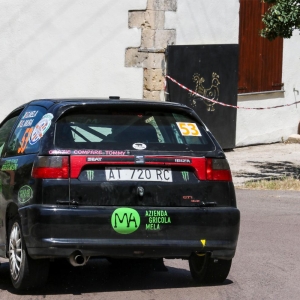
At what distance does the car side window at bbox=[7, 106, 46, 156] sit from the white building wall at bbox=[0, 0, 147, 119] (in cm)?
957

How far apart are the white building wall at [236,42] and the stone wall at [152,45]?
0.21m

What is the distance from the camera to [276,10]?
14672mm

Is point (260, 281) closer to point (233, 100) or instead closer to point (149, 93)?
point (149, 93)

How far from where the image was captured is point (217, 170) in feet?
22.6

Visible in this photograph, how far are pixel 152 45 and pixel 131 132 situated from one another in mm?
11211

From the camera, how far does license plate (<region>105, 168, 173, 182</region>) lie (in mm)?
6617

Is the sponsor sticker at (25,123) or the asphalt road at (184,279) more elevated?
the sponsor sticker at (25,123)

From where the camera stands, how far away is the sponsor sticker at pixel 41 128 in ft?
22.3

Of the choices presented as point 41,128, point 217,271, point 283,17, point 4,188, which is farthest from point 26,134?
point 283,17

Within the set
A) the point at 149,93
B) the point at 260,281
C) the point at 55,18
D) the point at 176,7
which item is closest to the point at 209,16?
the point at 176,7

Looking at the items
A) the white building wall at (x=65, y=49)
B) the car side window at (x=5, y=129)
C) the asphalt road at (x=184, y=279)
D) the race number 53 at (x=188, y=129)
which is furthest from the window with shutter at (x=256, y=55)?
the race number 53 at (x=188, y=129)

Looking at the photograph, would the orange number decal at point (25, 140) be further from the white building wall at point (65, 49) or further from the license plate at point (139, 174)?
the white building wall at point (65, 49)

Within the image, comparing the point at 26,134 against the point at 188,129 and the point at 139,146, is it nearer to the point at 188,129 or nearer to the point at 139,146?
the point at 139,146

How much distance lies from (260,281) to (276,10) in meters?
8.05
